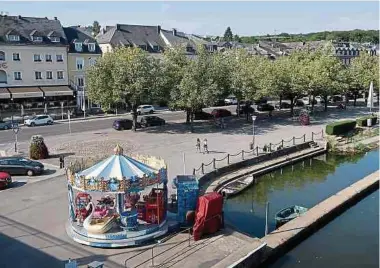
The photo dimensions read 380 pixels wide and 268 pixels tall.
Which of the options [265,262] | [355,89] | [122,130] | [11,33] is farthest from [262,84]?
[265,262]

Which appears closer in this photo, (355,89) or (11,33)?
(11,33)

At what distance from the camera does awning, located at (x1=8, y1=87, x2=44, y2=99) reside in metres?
55.0

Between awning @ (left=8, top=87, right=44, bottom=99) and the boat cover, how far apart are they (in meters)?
42.0

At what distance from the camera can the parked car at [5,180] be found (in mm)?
26016

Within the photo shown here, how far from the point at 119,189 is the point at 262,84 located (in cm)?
3491

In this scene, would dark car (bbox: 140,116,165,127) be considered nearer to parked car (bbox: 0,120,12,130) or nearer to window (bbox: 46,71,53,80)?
parked car (bbox: 0,120,12,130)

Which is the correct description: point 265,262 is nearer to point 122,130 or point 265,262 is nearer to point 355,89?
point 122,130

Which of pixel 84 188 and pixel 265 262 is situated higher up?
pixel 84 188

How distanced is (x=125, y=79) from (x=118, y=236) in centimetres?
2652

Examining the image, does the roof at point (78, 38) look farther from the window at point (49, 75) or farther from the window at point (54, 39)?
the window at point (49, 75)

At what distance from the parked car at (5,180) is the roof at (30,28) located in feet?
112

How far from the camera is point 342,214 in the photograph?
78.0 ft

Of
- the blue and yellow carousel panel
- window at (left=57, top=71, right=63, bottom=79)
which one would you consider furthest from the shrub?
window at (left=57, top=71, right=63, bottom=79)

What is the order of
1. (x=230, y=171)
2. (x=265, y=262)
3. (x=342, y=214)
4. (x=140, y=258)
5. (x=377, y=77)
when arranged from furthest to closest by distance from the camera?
(x=377, y=77) → (x=230, y=171) → (x=342, y=214) → (x=265, y=262) → (x=140, y=258)
